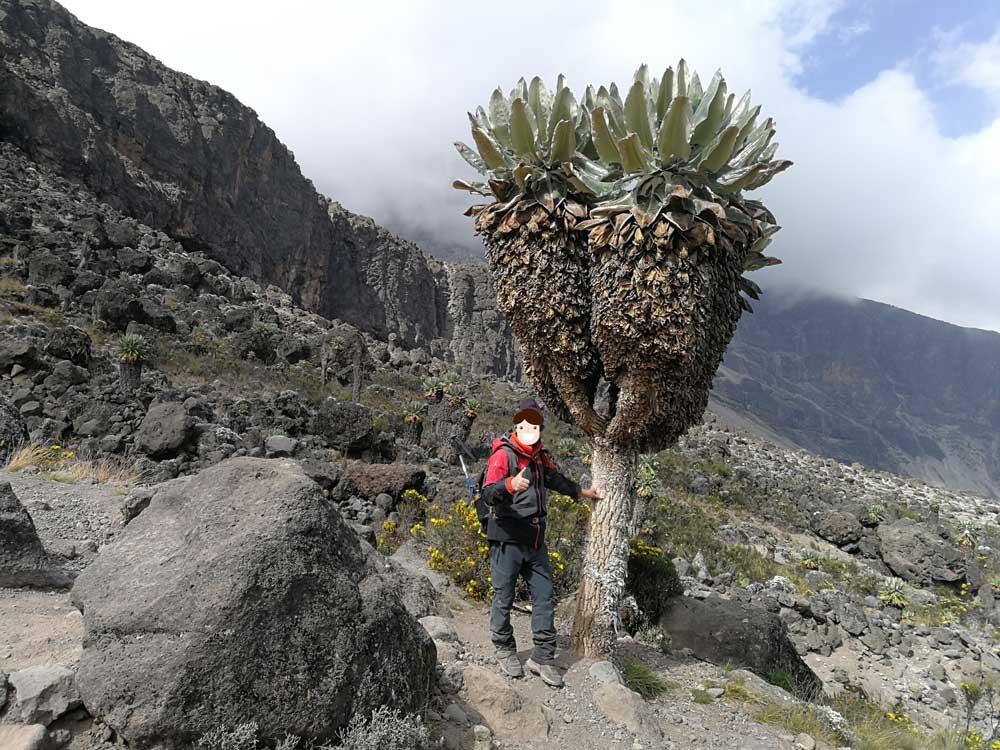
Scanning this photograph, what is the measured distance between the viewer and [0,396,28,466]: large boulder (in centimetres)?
848

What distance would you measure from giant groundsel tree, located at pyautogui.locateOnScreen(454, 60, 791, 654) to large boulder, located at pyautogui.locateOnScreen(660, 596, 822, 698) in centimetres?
286

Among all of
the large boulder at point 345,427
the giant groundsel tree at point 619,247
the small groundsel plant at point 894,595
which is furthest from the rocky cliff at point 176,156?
the small groundsel plant at point 894,595

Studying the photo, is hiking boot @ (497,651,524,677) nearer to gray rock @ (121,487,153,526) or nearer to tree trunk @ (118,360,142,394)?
gray rock @ (121,487,153,526)

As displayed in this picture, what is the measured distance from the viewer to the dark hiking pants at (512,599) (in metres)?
4.25

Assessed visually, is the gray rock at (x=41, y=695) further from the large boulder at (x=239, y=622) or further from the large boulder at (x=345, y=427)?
the large boulder at (x=345, y=427)

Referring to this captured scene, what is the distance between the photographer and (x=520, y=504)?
4.18 meters

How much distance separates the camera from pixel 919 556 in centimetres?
1866

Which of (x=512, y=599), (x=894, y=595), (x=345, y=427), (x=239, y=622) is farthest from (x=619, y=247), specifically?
(x=894, y=595)

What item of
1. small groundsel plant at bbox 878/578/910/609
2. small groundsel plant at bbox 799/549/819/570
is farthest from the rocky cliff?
small groundsel plant at bbox 878/578/910/609

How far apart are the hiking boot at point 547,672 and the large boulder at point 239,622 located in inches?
49.8

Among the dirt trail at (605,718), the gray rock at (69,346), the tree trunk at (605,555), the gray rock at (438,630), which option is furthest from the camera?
the gray rock at (69,346)

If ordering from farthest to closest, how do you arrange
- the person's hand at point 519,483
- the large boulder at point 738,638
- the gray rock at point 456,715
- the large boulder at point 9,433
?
the large boulder at point 9,433 < the large boulder at point 738,638 < the person's hand at point 519,483 < the gray rock at point 456,715

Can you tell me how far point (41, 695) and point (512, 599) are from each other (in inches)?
109

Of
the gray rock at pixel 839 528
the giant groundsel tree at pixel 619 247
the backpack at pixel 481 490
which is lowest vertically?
the gray rock at pixel 839 528
